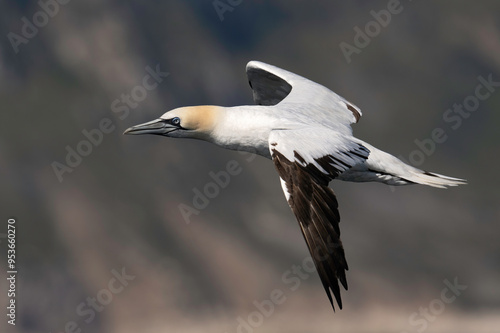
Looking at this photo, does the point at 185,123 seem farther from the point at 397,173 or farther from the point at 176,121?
the point at 397,173

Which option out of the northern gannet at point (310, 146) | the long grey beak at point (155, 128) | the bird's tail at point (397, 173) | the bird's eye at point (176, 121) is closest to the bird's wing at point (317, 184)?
the northern gannet at point (310, 146)

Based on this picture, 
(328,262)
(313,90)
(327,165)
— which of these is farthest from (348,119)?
(328,262)

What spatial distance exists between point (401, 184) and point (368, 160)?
85cm

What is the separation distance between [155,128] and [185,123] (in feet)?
1.76

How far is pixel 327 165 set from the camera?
11.6 m

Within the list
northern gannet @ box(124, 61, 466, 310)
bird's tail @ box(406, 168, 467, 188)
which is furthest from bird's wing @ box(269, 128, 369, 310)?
bird's tail @ box(406, 168, 467, 188)

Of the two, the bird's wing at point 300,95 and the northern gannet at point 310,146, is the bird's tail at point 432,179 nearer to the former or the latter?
the northern gannet at point 310,146

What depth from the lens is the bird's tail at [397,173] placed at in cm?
1328

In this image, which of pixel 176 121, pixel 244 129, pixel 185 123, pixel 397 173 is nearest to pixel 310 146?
pixel 244 129

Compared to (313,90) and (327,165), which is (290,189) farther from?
(313,90)

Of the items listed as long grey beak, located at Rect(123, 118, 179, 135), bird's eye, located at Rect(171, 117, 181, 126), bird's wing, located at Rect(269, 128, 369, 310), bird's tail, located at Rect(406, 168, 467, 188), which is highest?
bird's eye, located at Rect(171, 117, 181, 126)

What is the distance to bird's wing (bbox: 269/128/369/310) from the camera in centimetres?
1069

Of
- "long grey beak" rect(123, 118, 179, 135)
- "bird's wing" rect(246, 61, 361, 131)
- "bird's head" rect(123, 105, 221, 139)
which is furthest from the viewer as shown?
"bird's wing" rect(246, 61, 361, 131)

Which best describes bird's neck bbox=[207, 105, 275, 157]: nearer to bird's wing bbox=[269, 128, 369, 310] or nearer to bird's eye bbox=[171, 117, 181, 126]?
bird's eye bbox=[171, 117, 181, 126]
